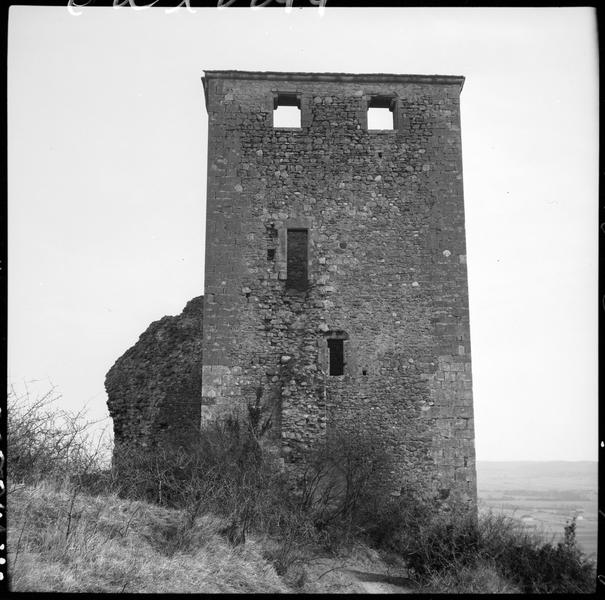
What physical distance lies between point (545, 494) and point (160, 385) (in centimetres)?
668

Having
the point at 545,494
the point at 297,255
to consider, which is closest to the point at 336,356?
the point at 297,255

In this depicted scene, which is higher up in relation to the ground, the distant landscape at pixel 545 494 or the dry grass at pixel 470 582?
the distant landscape at pixel 545 494

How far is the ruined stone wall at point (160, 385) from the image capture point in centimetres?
1311

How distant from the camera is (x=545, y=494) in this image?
1050 cm

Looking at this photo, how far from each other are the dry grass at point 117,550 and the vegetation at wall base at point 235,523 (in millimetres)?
16

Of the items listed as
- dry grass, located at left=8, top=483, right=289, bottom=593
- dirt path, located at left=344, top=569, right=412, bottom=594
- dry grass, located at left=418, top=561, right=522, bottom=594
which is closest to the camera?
dry grass, located at left=8, top=483, right=289, bottom=593

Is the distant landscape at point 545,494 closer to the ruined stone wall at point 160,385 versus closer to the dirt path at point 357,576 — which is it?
the dirt path at point 357,576

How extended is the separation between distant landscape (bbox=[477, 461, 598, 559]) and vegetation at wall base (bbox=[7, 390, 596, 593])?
238 millimetres

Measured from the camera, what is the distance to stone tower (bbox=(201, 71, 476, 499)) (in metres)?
12.5

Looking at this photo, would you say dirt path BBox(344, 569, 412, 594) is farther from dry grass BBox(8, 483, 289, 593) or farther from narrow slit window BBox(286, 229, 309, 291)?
narrow slit window BBox(286, 229, 309, 291)

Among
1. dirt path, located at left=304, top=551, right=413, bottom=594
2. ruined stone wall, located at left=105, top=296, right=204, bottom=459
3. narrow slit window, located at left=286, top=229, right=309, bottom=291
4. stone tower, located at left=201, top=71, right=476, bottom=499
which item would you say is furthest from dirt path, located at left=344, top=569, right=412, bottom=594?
narrow slit window, located at left=286, top=229, right=309, bottom=291

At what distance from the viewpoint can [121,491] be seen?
30.6 feet

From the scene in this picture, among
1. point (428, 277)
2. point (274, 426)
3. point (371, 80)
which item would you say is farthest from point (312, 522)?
point (371, 80)

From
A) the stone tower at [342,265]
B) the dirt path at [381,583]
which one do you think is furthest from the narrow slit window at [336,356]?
the dirt path at [381,583]
